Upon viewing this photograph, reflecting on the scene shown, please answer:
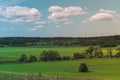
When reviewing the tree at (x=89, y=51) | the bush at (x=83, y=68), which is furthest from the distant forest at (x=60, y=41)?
the bush at (x=83, y=68)

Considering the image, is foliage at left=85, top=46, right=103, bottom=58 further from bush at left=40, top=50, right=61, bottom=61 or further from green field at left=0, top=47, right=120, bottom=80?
bush at left=40, top=50, right=61, bottom=61

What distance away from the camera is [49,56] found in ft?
21.7

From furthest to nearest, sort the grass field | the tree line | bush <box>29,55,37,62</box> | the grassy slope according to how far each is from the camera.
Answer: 1. bush <box>29,55,37,62</box>
2. the grass field
3. the tree line
4. the grassy slope

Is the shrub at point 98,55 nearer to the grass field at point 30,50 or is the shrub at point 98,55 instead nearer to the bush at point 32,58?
the grass field at point 30,50

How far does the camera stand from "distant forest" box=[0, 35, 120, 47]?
6.18 metres

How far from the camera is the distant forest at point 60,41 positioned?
6.18 m

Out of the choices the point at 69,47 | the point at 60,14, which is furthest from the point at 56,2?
the point at 69,47

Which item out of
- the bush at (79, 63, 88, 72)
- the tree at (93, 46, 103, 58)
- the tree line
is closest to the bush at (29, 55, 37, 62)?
the tree line

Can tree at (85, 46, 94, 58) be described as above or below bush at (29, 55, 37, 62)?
above

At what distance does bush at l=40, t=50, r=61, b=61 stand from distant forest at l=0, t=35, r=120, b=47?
0.49 ft

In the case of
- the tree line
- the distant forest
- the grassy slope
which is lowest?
the grassy slope

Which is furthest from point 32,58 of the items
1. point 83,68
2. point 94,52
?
point 94,52

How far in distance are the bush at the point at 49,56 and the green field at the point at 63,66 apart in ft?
A: 0.19

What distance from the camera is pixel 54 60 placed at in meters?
6.54
